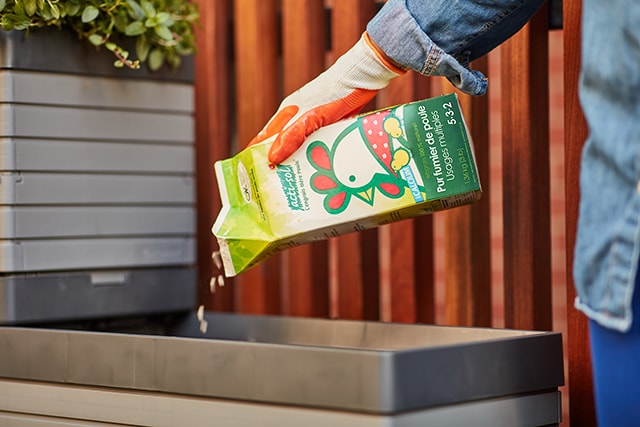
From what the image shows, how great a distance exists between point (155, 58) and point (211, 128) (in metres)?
0.32

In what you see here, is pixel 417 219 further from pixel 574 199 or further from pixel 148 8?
pixel 148 8

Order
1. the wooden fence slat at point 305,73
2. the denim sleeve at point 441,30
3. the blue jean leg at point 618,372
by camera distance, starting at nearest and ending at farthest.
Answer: the blue jean leg at point 618,372 < the denim sleeve at point 441,30 < the wooden fence slat at point 305,73

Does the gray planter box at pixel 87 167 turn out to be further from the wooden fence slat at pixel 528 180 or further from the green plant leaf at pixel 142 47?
the wooden fence slat at pixel 528 180

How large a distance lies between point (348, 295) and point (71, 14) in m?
0.66

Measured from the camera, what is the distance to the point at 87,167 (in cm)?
156

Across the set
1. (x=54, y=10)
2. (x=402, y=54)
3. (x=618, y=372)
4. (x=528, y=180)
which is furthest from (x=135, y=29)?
(x=618, y=372)

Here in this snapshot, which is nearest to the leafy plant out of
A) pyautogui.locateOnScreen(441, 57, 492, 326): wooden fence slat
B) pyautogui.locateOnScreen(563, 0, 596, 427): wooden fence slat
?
pyautogui.locateOnScreen(441, 57, 492, 326): wooden fence slat

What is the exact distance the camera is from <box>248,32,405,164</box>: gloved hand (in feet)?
3.92

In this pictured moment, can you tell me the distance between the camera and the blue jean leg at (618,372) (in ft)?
2.90

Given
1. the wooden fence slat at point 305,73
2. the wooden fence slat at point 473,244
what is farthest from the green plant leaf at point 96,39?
the wooden fence slat at point 473,244

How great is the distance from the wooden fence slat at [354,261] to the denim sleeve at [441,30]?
1.55 ft

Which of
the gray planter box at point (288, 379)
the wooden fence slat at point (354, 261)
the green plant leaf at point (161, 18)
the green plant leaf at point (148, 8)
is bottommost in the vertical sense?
the gray planter box at point (288, 379)

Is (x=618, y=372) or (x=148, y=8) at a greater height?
(x=148, y=8)

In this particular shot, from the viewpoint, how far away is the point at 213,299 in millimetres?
1918
